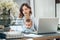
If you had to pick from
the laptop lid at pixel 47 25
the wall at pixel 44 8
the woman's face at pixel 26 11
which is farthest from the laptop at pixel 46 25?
the wall at pixel 44 8

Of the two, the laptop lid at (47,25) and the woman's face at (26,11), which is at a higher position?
the woman's face at (26,11)

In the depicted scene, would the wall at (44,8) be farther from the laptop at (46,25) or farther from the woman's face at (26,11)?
the laptop at (46,25)

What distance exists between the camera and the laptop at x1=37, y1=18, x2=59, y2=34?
171cm

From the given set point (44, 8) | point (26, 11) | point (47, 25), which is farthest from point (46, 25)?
point (44, 8)

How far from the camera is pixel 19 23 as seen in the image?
6.23 feet

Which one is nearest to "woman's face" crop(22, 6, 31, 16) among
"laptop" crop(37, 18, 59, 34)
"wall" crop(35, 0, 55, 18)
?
"laptop" crop(37, 18, 59, 34)

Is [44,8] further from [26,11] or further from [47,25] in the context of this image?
[47,25]

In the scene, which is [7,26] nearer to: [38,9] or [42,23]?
[42,23]

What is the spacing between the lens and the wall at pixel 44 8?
3.42 meters

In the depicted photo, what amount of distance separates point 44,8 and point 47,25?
1.76 metres

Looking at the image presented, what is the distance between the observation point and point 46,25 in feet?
5.72

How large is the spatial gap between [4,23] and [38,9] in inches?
62.0

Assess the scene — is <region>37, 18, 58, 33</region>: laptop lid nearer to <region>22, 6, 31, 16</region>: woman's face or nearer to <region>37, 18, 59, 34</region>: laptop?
<region>37, 18, 59, 34</region>: laptop

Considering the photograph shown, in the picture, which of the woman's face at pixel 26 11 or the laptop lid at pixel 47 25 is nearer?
the laptop lid at pixel 47 25
